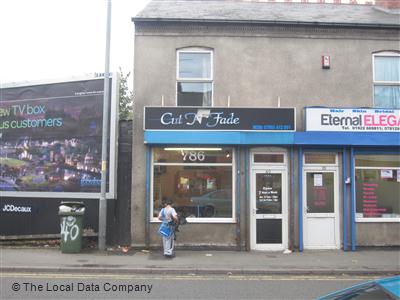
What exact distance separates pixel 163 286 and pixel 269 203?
16.7 ft

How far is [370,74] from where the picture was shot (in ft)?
43.4

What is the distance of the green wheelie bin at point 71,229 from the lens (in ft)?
38.2

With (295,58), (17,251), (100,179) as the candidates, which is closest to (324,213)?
(295,58)

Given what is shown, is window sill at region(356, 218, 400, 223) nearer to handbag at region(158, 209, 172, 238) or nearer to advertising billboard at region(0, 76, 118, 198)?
handbag at region(158, 209, 172, 238)

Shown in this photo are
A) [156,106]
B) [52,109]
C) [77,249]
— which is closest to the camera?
[77,249]

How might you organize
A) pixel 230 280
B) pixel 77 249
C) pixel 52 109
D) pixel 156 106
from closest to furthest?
pixel 230 280 → pixel 77 249 → pixel 156 106 → pixel 52 109

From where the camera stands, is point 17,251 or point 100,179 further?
point 100,179

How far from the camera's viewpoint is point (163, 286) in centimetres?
851

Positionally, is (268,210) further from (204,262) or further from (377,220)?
(377,220)

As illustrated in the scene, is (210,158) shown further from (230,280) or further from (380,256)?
(380,256)

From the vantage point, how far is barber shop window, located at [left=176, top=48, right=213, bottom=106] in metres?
13.0

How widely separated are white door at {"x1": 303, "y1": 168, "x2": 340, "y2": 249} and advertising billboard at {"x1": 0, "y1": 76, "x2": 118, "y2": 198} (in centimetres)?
542

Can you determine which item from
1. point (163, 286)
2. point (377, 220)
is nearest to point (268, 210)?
point (377, 220)

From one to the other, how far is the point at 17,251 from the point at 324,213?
826cm
